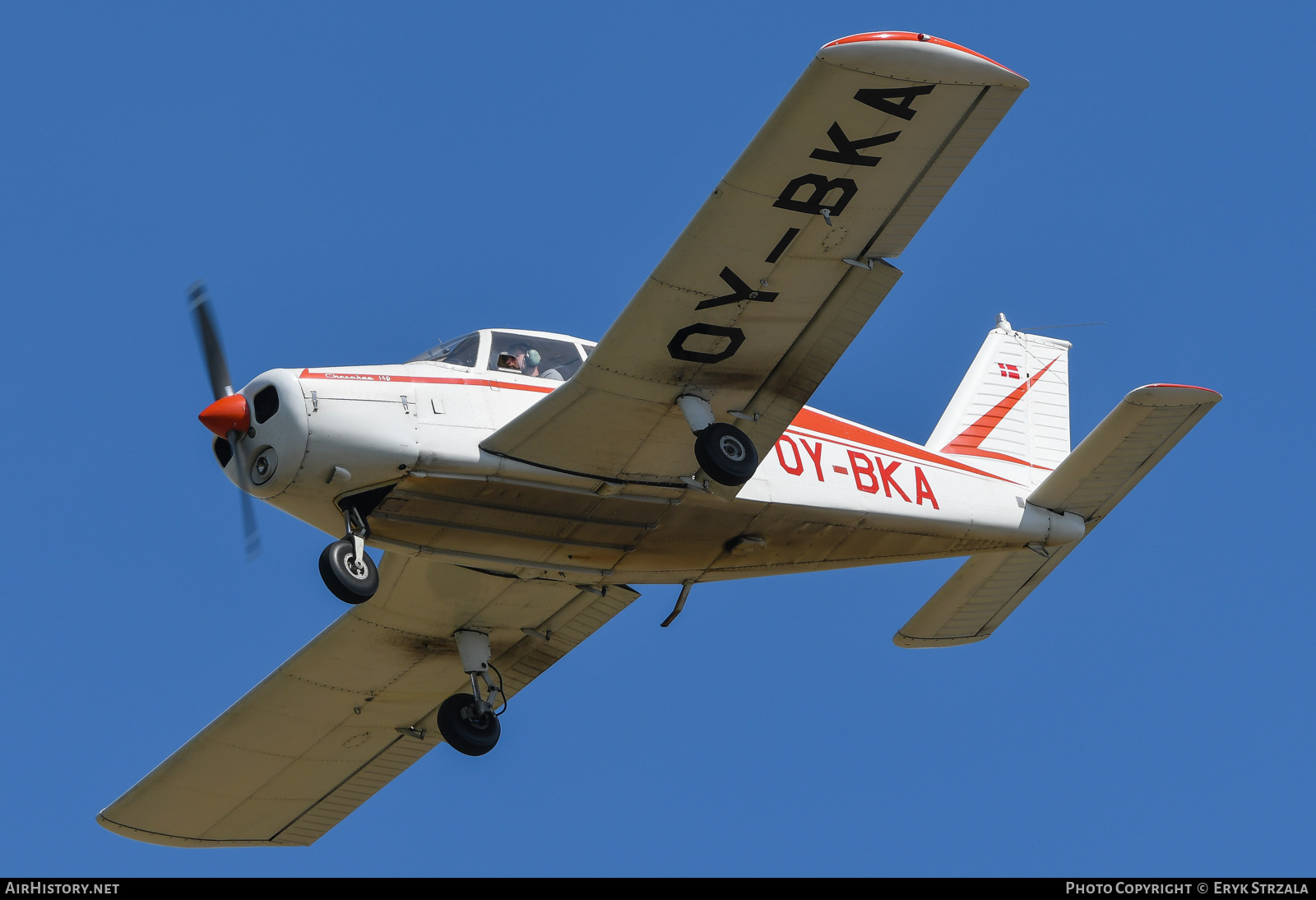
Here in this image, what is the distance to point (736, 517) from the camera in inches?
576

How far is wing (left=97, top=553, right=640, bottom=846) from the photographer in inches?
632

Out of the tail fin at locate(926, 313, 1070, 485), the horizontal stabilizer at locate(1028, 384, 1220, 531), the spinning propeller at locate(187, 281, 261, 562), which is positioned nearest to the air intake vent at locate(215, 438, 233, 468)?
the spinning propeller at locate(187, 281, 261, 562)

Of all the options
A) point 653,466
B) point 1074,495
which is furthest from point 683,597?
point 1074,495

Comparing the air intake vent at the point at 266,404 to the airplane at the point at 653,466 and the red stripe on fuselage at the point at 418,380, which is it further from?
the red stripe on fuselage at the point at 418,380

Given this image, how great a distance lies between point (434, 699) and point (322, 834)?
2475 millimetres

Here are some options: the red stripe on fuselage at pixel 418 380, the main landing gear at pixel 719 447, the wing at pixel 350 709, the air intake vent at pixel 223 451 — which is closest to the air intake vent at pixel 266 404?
the red stripe on fuselage at pixel 418 380

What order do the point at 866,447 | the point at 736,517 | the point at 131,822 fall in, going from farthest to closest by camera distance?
the point at 131,822 → the point at 866,447 → the point at 736,517

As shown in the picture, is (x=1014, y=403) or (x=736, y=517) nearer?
(x=736, y=517)

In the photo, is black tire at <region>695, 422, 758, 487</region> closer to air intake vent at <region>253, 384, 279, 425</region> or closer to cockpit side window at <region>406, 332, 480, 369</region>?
cockpit side window at <region>406, 332, 480, 369</region>

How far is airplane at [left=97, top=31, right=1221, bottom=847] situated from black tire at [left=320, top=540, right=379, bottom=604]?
0.02 m

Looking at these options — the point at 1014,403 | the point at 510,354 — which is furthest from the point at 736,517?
the point at 1014,403

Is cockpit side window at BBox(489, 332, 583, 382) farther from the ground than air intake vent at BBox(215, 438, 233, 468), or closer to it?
farther from the ground

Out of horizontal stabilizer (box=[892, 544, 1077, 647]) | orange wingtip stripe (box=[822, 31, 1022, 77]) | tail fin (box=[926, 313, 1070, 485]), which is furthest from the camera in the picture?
tail fin (box=[926, 313, 1070, 485])
